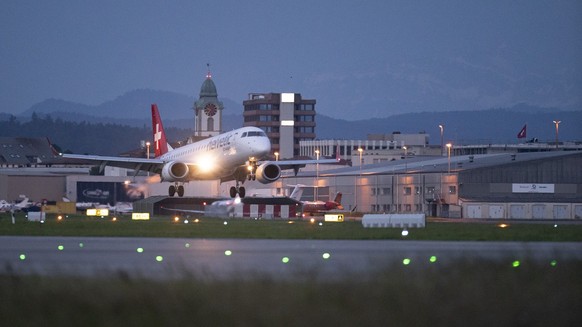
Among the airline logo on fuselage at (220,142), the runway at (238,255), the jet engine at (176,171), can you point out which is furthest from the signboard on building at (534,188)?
the runway at (238,255)

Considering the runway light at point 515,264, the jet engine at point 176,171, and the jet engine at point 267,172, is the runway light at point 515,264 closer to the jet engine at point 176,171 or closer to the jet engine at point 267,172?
the jet engine at point 267,172

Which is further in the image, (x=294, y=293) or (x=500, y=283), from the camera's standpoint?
(x=500, y=283)

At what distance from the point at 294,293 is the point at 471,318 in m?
3.07

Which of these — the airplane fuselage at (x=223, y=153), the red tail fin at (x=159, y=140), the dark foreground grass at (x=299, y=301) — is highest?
the red tail fin at (x=159, y=140)

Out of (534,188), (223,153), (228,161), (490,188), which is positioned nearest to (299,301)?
(228,161)

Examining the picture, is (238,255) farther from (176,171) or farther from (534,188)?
(534,188)

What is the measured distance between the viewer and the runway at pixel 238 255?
21141mm

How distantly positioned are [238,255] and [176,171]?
1275 inches

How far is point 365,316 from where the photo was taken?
581 inches

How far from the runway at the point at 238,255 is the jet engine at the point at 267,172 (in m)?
18.5

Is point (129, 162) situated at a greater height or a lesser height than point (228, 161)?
greater

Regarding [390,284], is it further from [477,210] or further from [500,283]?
[477,210]

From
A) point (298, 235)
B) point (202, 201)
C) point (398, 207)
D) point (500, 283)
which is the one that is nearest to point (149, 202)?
point (202, 201)

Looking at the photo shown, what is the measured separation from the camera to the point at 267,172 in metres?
58.3
